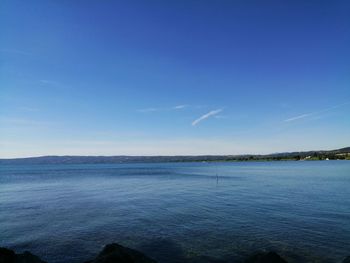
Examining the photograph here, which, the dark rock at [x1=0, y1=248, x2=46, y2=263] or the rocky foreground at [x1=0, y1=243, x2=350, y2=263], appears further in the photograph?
the dark rock at [x1=0, y1=248, x2=46, y2=263]

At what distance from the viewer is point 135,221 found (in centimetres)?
3136

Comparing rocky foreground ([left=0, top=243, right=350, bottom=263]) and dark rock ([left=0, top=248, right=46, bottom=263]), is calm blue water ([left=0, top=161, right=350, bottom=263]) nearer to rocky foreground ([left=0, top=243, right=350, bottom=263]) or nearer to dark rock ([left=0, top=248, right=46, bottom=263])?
rocky foreground ([left=0, top=243, right=350, bottom=263])

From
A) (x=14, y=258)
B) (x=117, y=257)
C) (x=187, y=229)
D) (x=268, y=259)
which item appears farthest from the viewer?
(x=187, y=229)

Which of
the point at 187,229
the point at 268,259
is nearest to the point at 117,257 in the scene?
the point at 268,259

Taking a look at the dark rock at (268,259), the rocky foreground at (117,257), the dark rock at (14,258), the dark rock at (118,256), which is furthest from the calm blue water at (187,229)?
the dark rock at (14,258)

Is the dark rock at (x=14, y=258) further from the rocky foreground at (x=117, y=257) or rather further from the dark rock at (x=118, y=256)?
the dark rock at (x=118, y=256)

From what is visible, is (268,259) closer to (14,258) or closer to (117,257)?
(117,257)

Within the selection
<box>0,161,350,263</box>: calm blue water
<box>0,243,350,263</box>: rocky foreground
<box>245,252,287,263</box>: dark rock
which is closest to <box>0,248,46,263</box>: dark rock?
<box>0,243,350,263</box>: rocky foreground

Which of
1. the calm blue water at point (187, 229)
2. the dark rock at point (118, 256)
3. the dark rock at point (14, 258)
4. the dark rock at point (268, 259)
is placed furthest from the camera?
the calm blue water at point (187, 229)

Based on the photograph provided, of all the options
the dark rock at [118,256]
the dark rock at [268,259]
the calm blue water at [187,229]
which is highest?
the dark rock at [118,256]

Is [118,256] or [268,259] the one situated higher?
[118,256]

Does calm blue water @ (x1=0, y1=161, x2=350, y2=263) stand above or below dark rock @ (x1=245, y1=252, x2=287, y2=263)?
below

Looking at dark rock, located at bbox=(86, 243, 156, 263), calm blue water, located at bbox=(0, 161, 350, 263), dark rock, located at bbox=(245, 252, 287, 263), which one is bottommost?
calm blue water, located at bbox=(0, 161, 350, 263)

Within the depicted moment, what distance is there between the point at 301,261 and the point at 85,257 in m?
14.8
